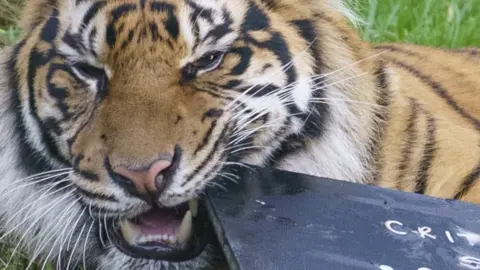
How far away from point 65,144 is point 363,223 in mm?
705

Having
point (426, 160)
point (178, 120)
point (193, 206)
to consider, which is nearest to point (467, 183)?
point (426, 160)

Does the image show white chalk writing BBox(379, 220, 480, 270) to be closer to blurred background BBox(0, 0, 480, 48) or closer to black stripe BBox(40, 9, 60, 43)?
black stripe BBox(40, 9, 60, 43)

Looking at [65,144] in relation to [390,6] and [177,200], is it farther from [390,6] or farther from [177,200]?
[390,6]

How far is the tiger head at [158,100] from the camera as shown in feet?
5.59

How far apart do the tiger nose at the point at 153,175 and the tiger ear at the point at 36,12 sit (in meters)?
0.57

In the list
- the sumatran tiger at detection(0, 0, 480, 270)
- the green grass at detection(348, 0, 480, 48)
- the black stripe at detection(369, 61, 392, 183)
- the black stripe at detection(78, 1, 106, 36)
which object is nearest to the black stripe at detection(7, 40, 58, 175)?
the sumatran tiger at detection(0, 0, 480, 270)

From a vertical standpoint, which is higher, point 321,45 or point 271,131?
point 321,45

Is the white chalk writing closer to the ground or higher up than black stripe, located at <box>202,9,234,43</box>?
closer to the ground

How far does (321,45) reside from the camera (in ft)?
6.88

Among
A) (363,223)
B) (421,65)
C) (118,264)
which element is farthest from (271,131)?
(421,65)

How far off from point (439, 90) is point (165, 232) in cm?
113

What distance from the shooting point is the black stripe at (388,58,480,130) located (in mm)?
2543

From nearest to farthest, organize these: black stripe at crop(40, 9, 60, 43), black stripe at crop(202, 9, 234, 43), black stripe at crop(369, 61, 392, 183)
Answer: black stripe at crop(202, 9, 234, 43) < black stripe at crop(40, 9, 60, 43) < black stripe at crop(369, 61, 392, 183)

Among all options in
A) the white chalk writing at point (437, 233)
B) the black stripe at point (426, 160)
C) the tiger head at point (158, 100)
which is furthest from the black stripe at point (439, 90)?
the white chalk writing at point (437, 233)
